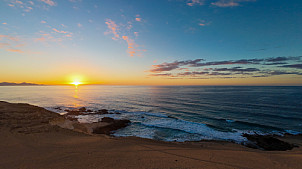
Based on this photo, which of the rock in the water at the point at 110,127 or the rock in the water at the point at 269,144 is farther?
the rock in the water at the point at 110,127

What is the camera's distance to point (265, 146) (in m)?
16.5

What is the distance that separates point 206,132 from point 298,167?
1341 cm

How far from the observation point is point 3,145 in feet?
33.0

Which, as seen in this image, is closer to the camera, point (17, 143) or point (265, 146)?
point (17, 143)

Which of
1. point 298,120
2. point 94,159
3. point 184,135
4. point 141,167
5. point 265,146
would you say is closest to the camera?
point 141,167

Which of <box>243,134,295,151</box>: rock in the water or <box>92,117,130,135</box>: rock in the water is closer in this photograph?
<box>243,134,295,151</box>: rock in the water

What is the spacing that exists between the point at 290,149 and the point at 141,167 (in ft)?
63.1

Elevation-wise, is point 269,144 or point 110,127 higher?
point 110,127

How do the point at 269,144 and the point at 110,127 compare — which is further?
the point at 110,127

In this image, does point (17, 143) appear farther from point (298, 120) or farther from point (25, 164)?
point (298, 120)

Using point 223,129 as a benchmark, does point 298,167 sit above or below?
above

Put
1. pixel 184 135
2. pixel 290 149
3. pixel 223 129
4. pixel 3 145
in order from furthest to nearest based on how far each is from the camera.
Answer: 1. pixel 223 129
2. pixel 184 135
3. pixel 290 149
4. pixel 3 145

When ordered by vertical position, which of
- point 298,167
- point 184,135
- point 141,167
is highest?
point 141,167

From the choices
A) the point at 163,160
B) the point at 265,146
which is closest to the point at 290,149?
the point at 265,146
